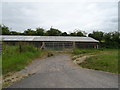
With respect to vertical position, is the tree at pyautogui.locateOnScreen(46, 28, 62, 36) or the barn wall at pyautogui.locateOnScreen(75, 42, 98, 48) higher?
the tree at pyautogui.locateOnScreen(46, 28, 62, 36)

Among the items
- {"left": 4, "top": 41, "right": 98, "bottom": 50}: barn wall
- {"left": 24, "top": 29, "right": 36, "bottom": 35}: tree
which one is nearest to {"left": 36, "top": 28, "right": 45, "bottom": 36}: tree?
{"left": 24, "top": 29, "right": 36, "bottom": 35}: tree

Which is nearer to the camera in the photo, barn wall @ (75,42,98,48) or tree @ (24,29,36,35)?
barn wall @ (75,42,98,48)

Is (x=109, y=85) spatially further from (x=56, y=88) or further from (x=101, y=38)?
(x=101, y=38)

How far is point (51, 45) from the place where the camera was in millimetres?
21938

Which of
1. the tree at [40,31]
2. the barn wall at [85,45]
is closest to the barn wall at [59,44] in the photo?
the barn wall at [85,45]

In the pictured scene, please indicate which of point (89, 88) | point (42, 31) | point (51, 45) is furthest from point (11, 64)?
point (42, 31)

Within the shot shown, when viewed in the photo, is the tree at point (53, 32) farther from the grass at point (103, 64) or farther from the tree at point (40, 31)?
the grass at point (103, 64)

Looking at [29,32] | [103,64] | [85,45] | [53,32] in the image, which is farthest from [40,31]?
[103,64]

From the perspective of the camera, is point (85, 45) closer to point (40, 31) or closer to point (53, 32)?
point (53, 32)

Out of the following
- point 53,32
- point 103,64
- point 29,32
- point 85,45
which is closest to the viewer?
point 103,64

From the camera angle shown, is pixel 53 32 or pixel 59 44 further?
pixel 53 32

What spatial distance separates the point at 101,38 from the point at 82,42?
9.70 meters

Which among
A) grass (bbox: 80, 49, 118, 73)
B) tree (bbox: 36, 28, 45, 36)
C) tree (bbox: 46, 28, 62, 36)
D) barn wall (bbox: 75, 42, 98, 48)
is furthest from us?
tree (bbox: 36, 28, 45, 36)

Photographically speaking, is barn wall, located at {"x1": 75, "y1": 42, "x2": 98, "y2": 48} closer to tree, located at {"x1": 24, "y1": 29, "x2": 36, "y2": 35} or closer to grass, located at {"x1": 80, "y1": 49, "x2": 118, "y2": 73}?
grass, located at {"x1": 80, "y1": 49, "x2": 118, "y2": 73}
